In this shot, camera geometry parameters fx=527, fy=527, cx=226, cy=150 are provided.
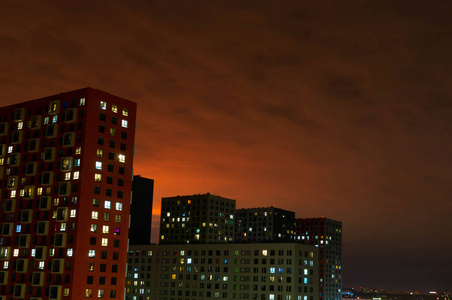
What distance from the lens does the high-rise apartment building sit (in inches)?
4387

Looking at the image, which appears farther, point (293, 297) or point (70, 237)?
point (293, 297)

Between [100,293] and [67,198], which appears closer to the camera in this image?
[100,293]

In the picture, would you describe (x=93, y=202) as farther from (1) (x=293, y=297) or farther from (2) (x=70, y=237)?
(1) (x=293, y=297)

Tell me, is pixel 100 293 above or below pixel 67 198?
below

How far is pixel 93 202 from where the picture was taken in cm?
11456

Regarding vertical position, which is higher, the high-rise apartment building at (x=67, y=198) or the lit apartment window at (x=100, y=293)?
the high-rise apartment building at (x=67, y=198)

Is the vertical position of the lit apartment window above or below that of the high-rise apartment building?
below

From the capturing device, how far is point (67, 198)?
11425 centimetres

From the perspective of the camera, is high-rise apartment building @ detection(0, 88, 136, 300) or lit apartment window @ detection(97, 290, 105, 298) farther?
lit apartment window @ detection(97, 290, 105, 298)

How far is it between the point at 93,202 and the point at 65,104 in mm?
24436

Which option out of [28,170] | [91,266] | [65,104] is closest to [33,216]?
[28,170]

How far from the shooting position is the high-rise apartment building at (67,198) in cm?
11144

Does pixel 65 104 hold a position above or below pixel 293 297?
above

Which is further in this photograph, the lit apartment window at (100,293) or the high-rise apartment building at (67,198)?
the lit apartment window at (100,293)
